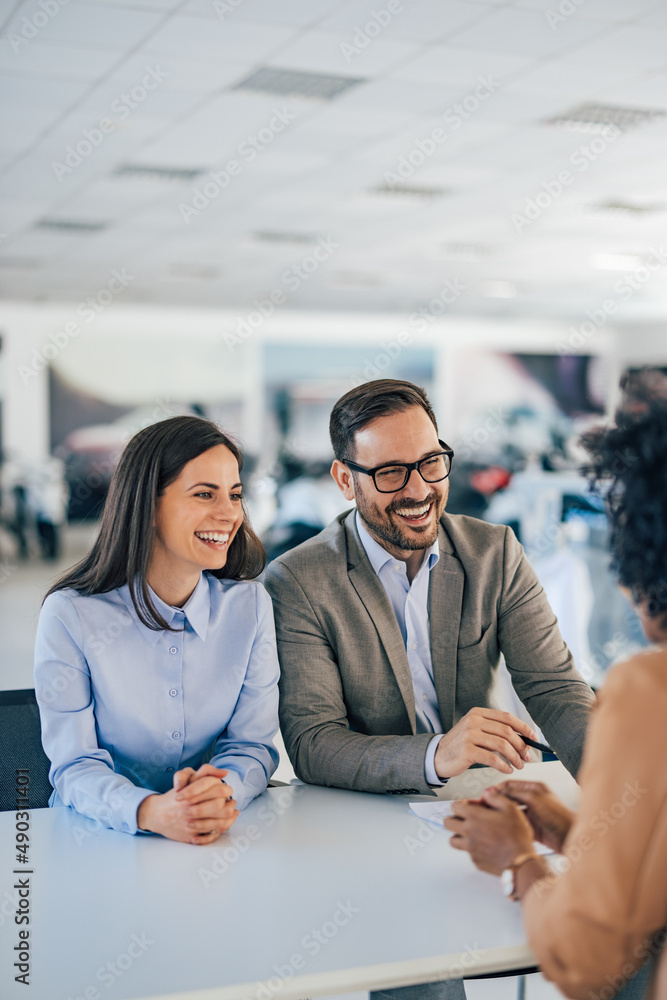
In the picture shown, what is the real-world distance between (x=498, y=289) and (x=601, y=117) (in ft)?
21.7

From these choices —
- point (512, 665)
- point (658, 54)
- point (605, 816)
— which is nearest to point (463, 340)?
point (658, 54)

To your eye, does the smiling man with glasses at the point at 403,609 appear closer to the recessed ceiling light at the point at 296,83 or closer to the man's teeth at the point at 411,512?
the man's teeth at the point at 411,512

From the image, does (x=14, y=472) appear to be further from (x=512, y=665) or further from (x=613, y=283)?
(x=512, y=665)

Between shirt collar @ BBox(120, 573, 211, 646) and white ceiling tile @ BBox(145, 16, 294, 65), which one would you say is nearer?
shirt collar @ BBox(120, 573, 211, 646)

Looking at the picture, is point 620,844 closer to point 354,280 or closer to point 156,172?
point 156,172

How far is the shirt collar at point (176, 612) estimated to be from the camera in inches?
68.6

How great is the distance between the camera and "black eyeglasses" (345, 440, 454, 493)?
6.43ft

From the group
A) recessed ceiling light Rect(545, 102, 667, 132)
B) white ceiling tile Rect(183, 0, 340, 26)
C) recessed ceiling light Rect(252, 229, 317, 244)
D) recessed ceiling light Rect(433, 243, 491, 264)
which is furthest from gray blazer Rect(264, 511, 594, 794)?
recessed ceiling light Rect(433, 243, 491, 264)

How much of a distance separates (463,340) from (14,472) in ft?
23.9

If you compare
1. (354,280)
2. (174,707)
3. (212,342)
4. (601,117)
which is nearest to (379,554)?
(174,707)

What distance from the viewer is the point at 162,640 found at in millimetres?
1742

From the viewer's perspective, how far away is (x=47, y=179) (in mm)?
6711

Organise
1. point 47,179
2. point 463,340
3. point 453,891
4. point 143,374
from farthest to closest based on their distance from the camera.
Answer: point 463,340 < point 143,374 < point 47,179 < point 453,891

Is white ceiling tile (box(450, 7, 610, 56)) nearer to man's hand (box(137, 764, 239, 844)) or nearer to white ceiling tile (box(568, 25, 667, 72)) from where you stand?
white ceiling tile (box(568, 25, 667, 72))
